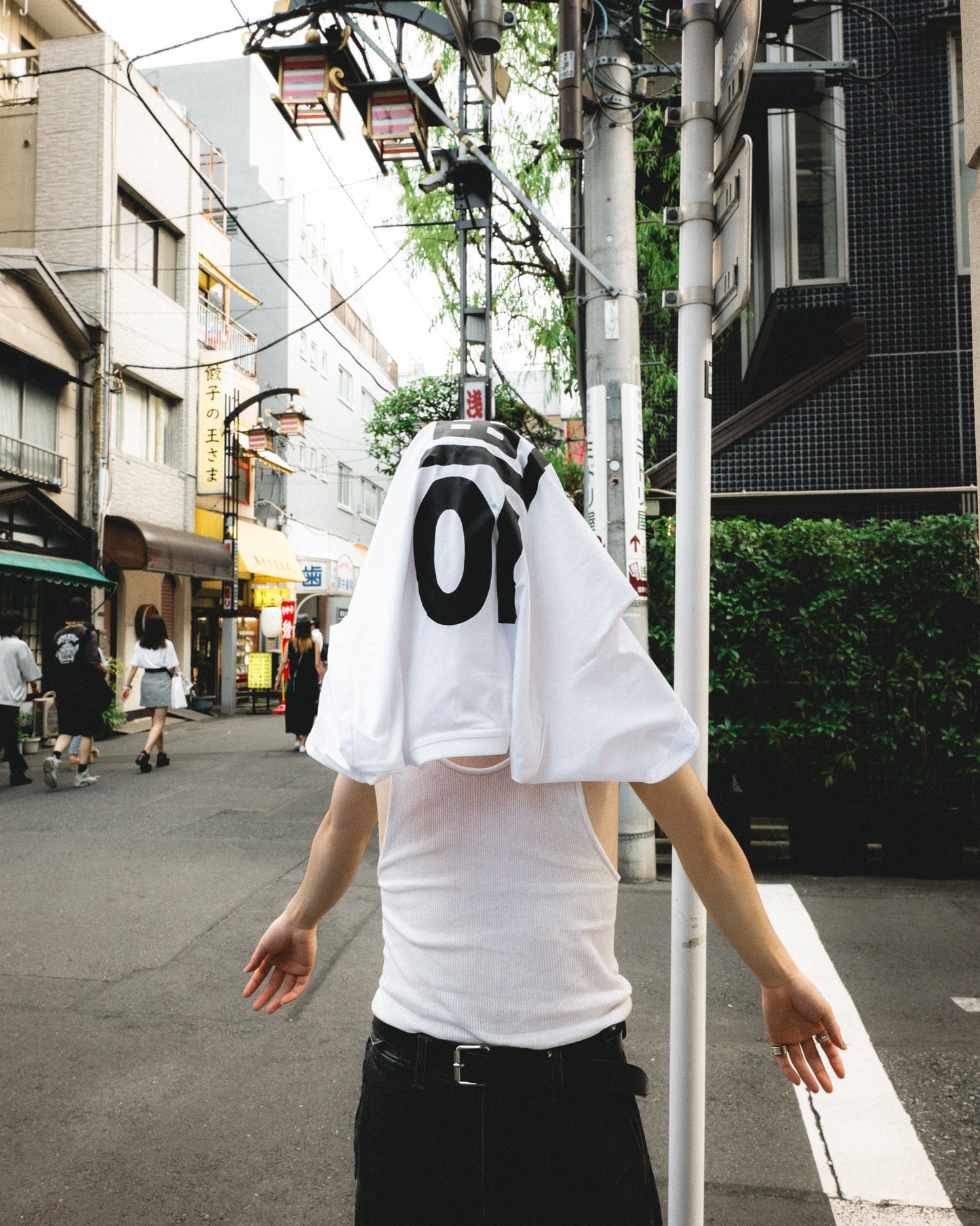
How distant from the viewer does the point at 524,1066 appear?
4.34 feet

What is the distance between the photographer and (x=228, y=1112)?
3.36 m

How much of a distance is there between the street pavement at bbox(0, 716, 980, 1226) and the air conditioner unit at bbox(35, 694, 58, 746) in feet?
26.0

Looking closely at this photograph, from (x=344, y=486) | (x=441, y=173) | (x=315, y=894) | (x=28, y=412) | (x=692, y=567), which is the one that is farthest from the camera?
(x=344, y=486)

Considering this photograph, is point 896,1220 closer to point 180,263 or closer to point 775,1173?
point 775,1173

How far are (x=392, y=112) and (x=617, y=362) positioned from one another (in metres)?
4.23

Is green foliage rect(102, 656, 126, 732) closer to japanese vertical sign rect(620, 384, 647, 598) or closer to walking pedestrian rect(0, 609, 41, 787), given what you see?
walking pedestrian rect(0, 609, 41, 787)

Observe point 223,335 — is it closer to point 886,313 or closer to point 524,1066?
point 886,313

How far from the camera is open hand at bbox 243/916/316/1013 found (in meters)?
1.71

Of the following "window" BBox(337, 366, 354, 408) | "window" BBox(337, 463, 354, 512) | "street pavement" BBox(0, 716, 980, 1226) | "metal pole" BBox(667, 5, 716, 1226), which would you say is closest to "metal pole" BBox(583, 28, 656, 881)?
"street pavement" BBox(0, 716, 980, 1226)

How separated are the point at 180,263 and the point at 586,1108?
2245 centimetres

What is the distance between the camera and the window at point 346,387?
1519 inches

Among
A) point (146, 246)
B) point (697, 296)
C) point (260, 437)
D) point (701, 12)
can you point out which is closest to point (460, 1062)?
point (697, 296)

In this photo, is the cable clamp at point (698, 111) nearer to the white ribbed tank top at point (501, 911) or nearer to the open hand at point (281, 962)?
the white ribbed tank top at point (501, 911)

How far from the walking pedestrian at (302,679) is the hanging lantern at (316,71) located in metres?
5.95
